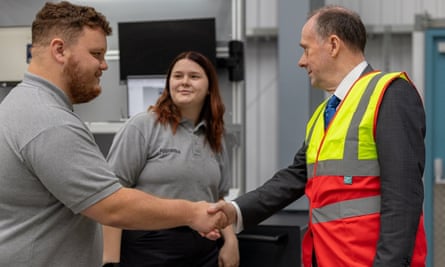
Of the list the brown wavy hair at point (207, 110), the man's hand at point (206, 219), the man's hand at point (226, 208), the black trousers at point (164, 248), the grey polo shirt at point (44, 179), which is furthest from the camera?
the brown wavy hair at point (207, 110)

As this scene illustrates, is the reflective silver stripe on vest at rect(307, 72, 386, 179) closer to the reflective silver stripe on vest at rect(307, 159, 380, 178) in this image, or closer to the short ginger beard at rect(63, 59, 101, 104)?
the reflective silver stripe on vest at rect(307, 159, 380, 178)

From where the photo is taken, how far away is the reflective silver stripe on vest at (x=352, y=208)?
5.00 feet

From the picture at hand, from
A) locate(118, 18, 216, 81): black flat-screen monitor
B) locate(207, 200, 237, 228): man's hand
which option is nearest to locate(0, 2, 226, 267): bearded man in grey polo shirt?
locate(207, 200, 237, 228): man's hand

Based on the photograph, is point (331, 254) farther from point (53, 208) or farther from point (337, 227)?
point (53, 208)

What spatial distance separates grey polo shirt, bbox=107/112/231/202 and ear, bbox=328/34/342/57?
74 centimetres

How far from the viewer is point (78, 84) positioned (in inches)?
61.9

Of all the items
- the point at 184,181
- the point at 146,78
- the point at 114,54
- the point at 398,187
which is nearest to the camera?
the point at 398,187

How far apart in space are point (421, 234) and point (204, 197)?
0.89 meters

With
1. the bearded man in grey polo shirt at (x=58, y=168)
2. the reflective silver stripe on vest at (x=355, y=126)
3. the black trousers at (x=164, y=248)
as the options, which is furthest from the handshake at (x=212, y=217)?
the reflective silver stripe on vest at (x=355, y=126)

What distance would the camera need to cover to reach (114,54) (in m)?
4.14

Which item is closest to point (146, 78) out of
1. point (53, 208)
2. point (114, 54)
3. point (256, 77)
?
point (114, 54)

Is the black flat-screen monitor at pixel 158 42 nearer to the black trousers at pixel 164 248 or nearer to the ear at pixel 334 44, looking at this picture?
the black trousers at pixel 164 248

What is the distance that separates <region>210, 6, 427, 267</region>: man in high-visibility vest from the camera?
1454 millimetres

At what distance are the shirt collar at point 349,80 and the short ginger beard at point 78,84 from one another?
66 centimetres
